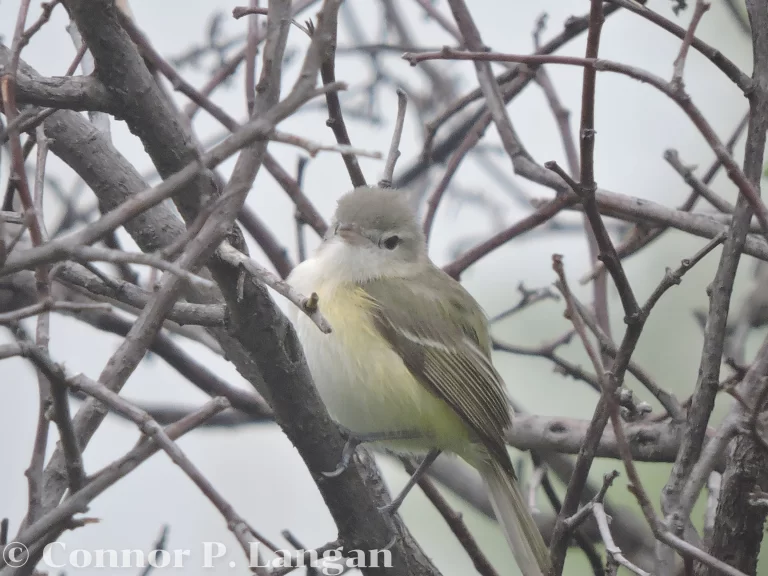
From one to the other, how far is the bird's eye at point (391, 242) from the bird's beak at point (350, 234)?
0.48ft

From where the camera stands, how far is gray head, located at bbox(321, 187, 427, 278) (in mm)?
3688

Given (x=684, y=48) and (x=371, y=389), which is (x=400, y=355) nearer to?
(x=371, y=389)

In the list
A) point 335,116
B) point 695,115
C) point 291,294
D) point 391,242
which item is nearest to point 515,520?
point 391,242

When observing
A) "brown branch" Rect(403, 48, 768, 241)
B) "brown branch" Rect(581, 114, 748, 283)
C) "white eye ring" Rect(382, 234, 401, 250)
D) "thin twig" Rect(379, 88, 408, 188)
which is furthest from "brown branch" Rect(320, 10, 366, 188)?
"brown branch" Rect(581, 114, 748, 283)

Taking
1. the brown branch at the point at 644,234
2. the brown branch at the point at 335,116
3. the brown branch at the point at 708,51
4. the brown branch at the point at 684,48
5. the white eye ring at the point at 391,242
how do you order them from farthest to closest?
the white eye ring at the point at 391,242
the brown branch at the point at 644,234
the brown branch at the point at 335,116
the brown branch at the point at 708,51
the brown branch at the point at 684,48

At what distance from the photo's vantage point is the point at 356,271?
3709mm

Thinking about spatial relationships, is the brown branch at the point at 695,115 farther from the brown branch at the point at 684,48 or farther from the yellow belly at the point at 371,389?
the yellow belly at the point at 371,389

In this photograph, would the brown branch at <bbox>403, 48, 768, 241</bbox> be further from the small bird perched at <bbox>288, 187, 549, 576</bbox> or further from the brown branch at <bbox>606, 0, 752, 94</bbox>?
the small bird perched at <bbox>288, 187, 549, 576</bbox>

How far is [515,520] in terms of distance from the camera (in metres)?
3.29

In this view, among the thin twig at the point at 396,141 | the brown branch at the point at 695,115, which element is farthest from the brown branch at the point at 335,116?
the brown branch at the point at 695,115

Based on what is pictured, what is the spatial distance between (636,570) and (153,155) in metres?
1.41

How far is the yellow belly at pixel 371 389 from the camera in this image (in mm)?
3275

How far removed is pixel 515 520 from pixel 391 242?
1.30 metres

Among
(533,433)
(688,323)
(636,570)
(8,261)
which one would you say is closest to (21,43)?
(8,261)
